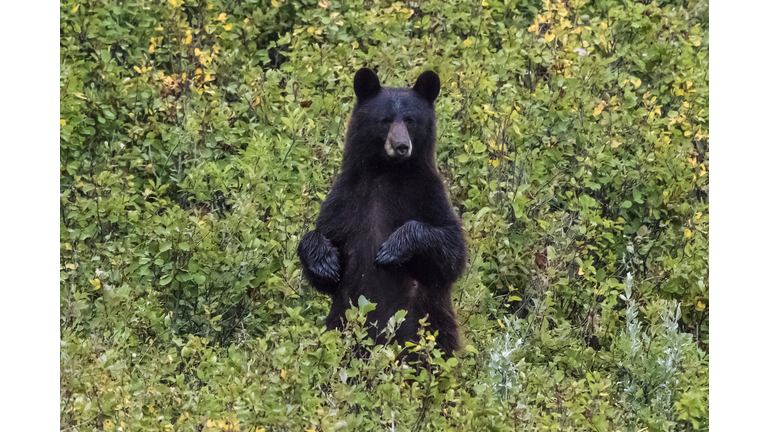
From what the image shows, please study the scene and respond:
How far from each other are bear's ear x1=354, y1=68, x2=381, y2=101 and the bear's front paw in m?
0.93

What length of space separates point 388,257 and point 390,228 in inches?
8.4

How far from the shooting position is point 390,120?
5.52m

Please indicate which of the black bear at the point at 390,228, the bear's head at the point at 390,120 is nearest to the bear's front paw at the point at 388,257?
the black bear at the point at 390,228

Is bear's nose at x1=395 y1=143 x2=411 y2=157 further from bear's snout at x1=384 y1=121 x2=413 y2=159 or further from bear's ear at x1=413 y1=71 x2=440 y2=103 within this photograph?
bear's ear at x1=413 y1=71 x2=440 y2=103

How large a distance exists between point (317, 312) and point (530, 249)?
4.99 ft

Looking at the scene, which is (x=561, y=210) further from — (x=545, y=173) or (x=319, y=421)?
(x=319, y=421)

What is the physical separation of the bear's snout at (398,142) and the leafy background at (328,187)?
1.96 feet

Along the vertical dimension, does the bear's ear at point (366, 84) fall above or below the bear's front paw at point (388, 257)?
above

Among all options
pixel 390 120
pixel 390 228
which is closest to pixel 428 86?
pixel 390 120

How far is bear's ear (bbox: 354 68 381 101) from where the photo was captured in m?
5.59

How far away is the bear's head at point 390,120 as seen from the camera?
18.1 feet

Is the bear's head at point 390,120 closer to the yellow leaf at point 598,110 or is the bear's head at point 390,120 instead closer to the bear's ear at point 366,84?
the bear's ear at point 366,84

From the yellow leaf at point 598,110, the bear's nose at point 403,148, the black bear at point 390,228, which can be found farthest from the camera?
the yellow leaf at point 598,110

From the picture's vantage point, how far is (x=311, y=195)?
637cm
